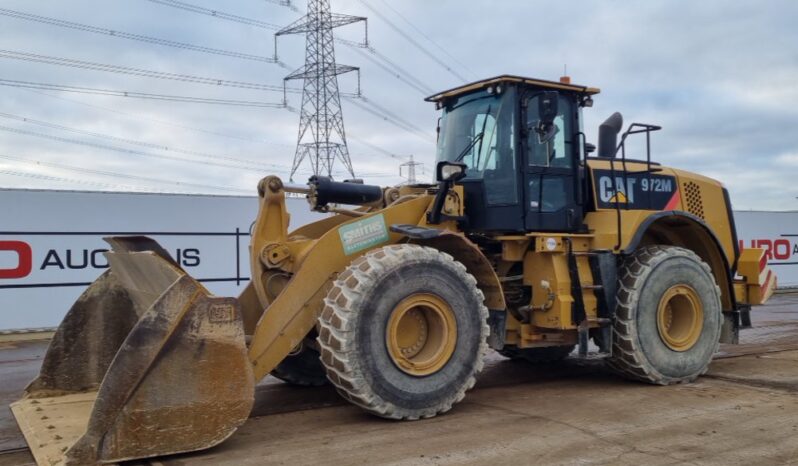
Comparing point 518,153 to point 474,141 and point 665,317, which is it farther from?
point 665,317

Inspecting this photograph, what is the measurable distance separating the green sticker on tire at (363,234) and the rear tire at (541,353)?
9.41 ft

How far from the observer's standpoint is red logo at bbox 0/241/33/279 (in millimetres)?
12062

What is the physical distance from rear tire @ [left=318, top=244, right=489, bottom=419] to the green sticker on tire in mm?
316

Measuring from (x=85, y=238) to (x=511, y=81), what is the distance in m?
9.23

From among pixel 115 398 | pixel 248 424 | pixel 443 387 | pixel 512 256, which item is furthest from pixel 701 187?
pixel 115 398

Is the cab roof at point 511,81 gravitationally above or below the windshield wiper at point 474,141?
above

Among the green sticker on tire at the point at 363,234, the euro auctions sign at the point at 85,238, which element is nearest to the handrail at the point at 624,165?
the green sticker on tire at the point at 363,234

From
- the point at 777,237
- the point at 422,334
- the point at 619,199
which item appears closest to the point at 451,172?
the point at 422,334

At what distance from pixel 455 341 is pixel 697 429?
1838 mm

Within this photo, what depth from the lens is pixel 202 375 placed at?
173 inches

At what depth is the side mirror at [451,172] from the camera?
6.08 meters

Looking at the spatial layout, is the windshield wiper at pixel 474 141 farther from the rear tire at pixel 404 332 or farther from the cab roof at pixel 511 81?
the rear tire at pixel 404 332

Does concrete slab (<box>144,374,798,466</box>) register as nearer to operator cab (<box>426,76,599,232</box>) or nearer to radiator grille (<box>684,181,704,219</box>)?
operator cab (<box>426,76,599,232</box>)

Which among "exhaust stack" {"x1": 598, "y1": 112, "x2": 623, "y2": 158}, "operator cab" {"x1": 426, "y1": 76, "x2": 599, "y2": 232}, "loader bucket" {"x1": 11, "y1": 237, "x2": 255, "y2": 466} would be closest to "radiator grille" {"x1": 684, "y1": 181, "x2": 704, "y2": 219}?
"exhaust stack" {"x1": 598, "y1": 112, "x2": 623, "y2": 158}
